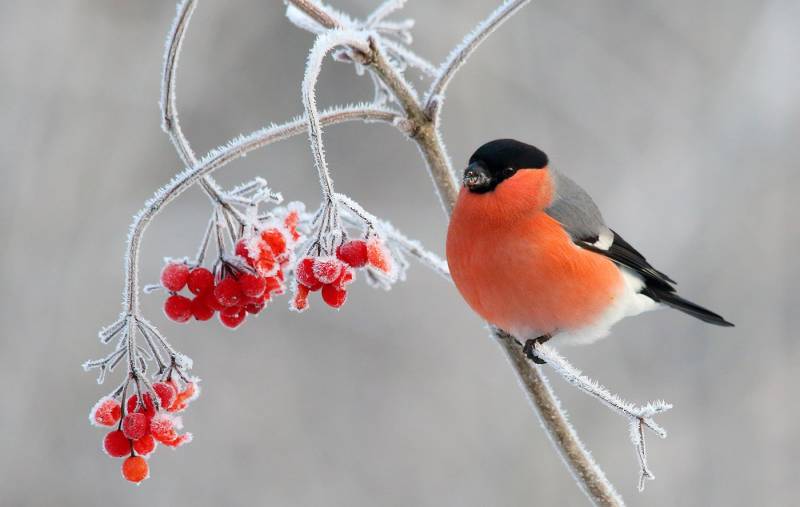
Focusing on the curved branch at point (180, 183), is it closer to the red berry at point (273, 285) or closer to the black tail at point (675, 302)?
the red berry at point (273, 285)

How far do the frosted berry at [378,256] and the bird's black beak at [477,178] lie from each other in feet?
1.82

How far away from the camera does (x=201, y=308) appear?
120 cm

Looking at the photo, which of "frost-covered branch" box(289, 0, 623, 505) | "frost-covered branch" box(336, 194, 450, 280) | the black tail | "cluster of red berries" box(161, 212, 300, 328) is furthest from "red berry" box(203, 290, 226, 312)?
the black tail

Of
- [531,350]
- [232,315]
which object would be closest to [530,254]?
[531,350]

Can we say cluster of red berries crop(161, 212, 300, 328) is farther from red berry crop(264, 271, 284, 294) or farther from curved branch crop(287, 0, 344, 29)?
curved branch crop(287, 0, 344, 29)

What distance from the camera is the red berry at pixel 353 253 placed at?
3.75 ft

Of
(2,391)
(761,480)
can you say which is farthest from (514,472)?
(2,391)

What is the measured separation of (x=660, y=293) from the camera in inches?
82.3

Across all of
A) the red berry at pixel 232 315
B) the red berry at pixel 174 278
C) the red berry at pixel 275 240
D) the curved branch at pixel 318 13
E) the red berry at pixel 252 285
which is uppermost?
the curved branch at pixel 318 13

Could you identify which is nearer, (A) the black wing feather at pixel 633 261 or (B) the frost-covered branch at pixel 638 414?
(B) the frost-covered branch at pixel 638 414

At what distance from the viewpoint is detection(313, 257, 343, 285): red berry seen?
1097 millimetres

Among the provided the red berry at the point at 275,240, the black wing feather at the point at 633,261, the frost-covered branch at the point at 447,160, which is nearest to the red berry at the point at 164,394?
the red berry at the point at 275,240

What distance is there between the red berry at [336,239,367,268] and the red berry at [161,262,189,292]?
0.22m

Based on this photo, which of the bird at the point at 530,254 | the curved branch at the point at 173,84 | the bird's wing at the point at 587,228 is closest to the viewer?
the curved branch at the point at 173,84
